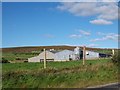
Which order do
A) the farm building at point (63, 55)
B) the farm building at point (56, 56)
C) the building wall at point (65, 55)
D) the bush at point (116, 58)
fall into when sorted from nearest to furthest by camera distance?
the bush at point (116, 58) → the farm building at point (56, 56) → the farm building at point (63, 55) → the building wall at point (65, 55)

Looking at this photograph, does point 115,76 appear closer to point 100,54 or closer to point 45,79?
point 45,79

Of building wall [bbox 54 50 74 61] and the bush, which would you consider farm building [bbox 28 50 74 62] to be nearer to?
building wall [bbox 54 50 74 61]

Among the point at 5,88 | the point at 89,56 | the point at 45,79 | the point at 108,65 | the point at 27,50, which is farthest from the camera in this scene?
the point at 27,50

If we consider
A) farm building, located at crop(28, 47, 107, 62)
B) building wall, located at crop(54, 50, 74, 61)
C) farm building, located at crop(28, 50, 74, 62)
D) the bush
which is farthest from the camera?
building wall, located at crop(54, 50, 74, 61)

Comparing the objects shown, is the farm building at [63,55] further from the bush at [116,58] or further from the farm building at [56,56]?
the bush at [116,58]

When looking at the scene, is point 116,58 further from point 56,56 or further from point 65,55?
point 65,55

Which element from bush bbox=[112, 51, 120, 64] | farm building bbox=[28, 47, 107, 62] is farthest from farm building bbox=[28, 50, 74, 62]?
bush bbox=[112, 51, 120, 64]

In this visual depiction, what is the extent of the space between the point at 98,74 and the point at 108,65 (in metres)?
4.02

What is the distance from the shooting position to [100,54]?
4102 inches

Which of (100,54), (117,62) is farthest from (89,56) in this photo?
(117,62)

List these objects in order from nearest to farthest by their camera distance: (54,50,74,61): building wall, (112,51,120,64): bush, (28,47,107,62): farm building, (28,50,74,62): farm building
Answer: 1. (112,51,120,64): bush
2. (28,50,74,62): farm building
3. (28,47,107,62): farm building
4. (54,50,74,61): building wall

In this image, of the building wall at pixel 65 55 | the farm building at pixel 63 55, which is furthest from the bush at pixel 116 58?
the building wall at pixel 65 55

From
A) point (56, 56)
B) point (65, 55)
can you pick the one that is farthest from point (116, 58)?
point (65, 55)

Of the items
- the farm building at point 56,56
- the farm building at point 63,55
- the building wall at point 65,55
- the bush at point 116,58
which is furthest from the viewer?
the building wall at point 65,55
